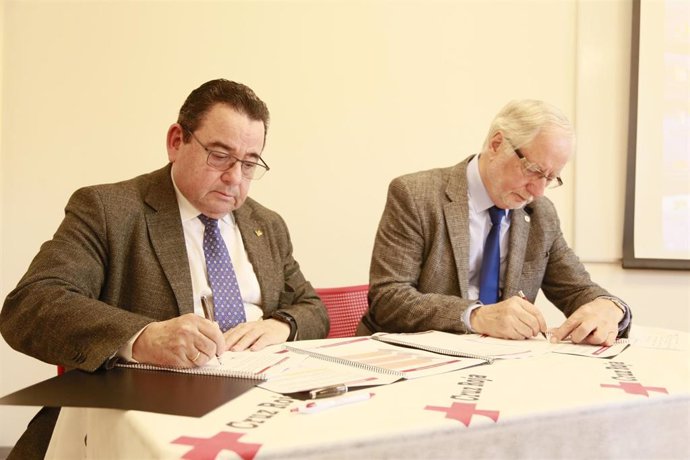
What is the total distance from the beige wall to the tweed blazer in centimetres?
113

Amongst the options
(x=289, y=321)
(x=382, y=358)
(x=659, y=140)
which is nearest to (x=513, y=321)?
(x=382, y=358)

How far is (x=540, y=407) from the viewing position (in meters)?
0.91

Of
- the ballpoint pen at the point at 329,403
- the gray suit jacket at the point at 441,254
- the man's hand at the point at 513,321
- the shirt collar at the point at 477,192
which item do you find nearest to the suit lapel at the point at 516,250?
the gray suit jacket at the point at 441,254

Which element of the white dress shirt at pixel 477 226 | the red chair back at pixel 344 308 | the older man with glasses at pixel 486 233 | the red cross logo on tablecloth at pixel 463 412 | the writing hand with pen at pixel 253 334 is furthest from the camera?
the red chair back at pixel 344 308

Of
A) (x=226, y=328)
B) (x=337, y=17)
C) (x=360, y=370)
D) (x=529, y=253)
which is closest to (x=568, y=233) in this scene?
(x=529, y=253)

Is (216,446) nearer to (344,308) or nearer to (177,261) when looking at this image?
(177,261)

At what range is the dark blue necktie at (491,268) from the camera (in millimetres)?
2033

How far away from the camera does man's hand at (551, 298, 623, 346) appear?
1.52 metres

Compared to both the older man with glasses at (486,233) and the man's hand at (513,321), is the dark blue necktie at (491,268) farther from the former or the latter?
the man's hand at (513,321)

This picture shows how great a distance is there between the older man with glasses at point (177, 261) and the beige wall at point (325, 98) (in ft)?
3.93

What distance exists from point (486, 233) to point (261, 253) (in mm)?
760

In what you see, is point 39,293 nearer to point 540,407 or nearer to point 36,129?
point 540,407

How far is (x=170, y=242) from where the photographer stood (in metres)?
1.66

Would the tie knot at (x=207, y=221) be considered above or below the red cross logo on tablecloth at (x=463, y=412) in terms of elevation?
above
